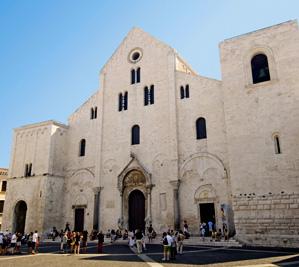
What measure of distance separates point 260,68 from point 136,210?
45.1ft

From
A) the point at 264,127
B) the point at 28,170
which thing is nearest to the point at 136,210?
the point at 28,170

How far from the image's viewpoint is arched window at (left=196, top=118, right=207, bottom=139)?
22.0 m

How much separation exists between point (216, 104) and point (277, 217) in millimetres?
8994

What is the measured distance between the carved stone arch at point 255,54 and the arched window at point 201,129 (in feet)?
15.2

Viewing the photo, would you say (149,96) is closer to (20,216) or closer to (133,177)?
(133,177)

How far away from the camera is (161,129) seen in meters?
23.6

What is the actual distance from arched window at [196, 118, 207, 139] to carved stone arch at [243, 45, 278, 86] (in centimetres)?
462

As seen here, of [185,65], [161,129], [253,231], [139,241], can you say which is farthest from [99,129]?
[253,231]

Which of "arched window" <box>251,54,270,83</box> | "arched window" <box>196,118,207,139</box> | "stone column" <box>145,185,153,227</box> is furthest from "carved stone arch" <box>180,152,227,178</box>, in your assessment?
"arched window" <box>251,54,270,83</box>

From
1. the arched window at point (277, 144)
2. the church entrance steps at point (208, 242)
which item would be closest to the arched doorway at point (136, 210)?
the church entrance steps at point (208, 242)

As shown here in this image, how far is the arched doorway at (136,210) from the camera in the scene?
899 inches

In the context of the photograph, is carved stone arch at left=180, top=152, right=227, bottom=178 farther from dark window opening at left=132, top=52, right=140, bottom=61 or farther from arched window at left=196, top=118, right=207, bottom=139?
dark window opening at left=132, top=52, right=140, bottom=61

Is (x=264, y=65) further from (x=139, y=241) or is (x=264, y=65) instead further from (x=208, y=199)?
(x=139, y=241)

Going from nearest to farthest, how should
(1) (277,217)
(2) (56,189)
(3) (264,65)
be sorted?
(1) (277,217), (3) (264,65), (2) (56,189)
